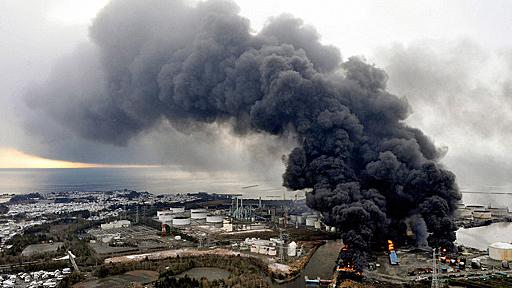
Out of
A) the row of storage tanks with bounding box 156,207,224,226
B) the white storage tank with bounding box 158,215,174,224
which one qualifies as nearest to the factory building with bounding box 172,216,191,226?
the row of storage tanks with bounding box 156,207,224,226

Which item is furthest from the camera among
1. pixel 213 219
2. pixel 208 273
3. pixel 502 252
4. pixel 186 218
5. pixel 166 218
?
pixel 166 218

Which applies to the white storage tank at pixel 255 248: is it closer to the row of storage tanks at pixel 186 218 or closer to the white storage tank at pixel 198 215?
the row of storage tanks at pixel 186 218

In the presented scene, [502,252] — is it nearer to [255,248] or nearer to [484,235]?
[255,248]

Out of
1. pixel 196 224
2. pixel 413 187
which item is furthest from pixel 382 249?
pixel 196 224

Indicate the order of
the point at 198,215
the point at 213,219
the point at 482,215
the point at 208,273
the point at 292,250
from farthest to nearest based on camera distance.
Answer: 1. the point at 198,215
2. the point at 482,215
3. the point at 213,219
4. the point at 292,250
5. the point at 208,273

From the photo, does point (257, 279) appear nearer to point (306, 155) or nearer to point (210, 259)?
point (210, 259)

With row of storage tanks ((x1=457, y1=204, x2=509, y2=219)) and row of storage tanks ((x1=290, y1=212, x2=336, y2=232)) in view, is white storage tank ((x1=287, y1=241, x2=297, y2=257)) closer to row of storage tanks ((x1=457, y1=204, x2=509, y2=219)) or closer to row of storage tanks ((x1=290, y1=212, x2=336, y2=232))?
row of storage tanks ((x1=290, y1=212, x2=336, y2=232))

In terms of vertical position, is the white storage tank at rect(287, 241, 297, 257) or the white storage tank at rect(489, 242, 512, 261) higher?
the white storage tank at rect(489, 242, 512, 261)

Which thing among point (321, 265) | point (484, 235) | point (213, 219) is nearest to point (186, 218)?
point (213, 219)
